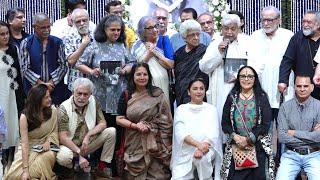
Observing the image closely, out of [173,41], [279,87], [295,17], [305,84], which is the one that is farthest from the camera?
[295,17]

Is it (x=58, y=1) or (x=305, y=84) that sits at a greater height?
(x=58, y=1)

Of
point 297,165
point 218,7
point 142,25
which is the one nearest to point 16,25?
point 142,25

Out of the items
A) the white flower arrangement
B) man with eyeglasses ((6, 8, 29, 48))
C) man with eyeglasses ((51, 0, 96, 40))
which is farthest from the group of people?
the white flower arrangement

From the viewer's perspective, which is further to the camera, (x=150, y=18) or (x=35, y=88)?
(x=150, y=18)

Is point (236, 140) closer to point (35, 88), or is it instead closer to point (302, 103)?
point (302, 103)

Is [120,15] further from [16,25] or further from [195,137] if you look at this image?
[195,137]

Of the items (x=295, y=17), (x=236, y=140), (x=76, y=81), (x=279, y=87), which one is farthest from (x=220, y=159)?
Result: (x=295, y=17)

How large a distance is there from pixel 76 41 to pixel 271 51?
2.12 m

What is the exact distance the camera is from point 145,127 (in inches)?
328

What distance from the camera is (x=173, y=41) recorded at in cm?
941

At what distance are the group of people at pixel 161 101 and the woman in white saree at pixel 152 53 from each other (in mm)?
13

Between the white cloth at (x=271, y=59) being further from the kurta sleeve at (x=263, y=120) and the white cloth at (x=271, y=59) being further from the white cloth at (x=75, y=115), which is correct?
the white cloth at (x=75, y=115)

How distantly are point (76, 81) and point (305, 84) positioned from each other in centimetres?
234

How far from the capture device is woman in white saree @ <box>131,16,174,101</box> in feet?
28.5
